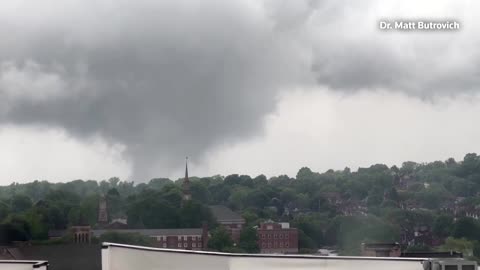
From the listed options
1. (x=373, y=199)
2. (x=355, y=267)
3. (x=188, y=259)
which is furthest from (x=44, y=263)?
(x=373, y=199)

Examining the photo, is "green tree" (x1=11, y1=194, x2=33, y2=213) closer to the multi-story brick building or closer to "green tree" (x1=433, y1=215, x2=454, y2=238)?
the multi-story brick building

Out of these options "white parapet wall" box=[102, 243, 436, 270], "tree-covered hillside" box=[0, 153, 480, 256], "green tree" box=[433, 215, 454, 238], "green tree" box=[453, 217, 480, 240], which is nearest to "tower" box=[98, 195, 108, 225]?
"tree-covered hillside" box=[0, 153, 480, 256]

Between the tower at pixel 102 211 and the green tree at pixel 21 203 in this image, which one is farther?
the green tree at pixel 21 203

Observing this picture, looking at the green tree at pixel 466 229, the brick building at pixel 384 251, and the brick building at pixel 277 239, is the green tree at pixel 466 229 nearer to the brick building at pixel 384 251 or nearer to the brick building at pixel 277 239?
the brick building at pixel 277 239

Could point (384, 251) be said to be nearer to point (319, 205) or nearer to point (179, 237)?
point (179, 237)

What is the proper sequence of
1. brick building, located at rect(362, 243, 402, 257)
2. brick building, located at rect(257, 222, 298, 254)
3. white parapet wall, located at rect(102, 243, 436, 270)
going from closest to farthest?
white parapet wall, located at rect(102, 243, 436, 270) → brick building, located at rect(362, 243, 402, 257) → brick building, located at rect(257, 222, 298, 254)

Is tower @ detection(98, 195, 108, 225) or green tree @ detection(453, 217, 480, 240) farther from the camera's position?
tower @ detection(98, 195, 108, 225)

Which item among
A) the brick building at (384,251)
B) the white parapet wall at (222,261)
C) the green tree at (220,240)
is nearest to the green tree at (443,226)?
the green tree at (220,240)

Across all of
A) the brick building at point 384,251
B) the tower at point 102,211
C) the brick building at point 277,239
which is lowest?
the brick building at point 277,239
